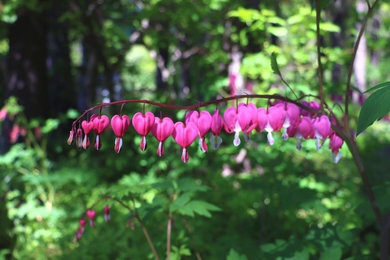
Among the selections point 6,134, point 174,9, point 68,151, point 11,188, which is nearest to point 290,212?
point 174,9

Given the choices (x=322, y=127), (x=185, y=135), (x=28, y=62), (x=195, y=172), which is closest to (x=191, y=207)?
(x=185, y=135)

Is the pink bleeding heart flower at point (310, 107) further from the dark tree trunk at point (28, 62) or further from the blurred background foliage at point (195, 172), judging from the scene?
the dark tree trunk at point (28, 62)

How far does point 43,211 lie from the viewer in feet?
11.7

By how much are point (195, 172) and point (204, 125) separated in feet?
12.0

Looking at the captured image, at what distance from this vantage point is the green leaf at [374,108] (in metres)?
0.98

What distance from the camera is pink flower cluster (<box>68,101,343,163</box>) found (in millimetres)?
1194

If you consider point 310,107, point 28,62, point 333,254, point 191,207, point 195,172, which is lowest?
point 333,254

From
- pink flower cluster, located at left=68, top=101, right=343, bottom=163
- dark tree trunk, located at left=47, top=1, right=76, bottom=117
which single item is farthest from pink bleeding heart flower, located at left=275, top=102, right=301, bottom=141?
dark tree trunk, located at left=47, top=1, right=76, bottom=117

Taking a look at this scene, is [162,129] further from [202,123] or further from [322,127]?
[322,127]

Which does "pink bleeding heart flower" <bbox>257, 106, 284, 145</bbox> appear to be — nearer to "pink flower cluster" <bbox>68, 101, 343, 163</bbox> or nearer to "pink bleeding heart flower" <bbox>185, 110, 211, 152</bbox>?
"pink flower cluster" <bbox>68, 101, 343, 163</bbox>

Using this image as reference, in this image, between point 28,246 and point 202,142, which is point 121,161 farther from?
point 202,142

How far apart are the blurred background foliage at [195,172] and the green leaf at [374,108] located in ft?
1.97

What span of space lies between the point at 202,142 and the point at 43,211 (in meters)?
2.82

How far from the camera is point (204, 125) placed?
1.21 meters
